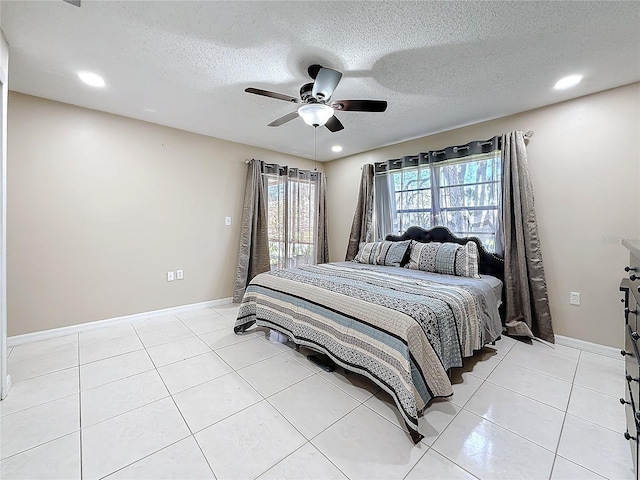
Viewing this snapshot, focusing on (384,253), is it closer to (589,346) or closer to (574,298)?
(574,298)

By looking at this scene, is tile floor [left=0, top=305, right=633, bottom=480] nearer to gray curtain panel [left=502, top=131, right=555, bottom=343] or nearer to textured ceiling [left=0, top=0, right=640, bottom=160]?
gray curtain panel [left=502, top=131, right=555, bottom=343]

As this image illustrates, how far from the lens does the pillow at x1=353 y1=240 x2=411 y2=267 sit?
3490 millimetres

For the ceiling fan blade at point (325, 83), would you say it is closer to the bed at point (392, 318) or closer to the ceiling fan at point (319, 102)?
the ceiling fan at point (319, 102)

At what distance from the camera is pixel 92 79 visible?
232 centimetres

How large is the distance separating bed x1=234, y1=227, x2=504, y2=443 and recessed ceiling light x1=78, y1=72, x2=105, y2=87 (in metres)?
2.27

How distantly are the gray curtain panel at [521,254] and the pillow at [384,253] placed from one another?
3.68ft

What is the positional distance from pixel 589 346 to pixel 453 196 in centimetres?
197

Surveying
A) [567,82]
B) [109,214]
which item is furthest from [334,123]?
[109,214]

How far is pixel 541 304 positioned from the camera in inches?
107

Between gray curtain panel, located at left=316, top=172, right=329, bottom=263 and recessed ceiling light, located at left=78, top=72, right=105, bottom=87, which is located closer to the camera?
recessed ceiling light, located at left=78, top=72, right=105, bottom=87

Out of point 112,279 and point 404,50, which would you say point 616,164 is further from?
point 112,279

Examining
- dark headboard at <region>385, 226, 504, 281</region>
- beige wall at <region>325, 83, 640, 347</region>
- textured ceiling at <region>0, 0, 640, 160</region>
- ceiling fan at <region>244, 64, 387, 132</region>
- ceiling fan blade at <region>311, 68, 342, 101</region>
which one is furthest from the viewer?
dark headboard at <region>385, 226, 504, 281</region>

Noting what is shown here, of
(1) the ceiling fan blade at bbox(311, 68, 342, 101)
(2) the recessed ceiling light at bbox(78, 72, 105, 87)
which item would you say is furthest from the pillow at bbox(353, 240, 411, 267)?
(2) the recessed ceiling light at bbox(78, 72, 105, 87)

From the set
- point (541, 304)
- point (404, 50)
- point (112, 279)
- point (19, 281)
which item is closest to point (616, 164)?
point (541, 304)
